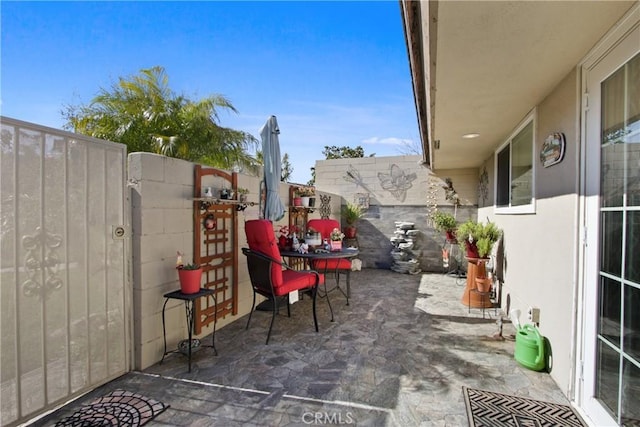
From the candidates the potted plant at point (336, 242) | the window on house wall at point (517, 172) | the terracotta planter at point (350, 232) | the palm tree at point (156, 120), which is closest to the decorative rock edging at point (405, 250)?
the terracotta planter at point (350, 232)

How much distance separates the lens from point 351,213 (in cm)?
716

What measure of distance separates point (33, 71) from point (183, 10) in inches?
126

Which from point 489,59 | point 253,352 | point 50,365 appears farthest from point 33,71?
point 489,59

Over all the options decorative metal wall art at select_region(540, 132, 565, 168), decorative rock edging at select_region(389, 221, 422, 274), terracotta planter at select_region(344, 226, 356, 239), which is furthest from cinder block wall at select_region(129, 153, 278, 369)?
decorative rock edging at select_region(389, 221, 422, 274)

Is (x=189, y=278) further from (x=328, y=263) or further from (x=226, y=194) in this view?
(x=328, y=263)

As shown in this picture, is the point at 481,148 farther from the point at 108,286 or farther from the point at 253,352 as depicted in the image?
the point at 108,286

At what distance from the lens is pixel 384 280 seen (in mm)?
6004

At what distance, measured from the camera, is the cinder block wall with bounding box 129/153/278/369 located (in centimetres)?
238

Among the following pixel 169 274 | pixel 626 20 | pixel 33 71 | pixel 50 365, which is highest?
pixel 33 71

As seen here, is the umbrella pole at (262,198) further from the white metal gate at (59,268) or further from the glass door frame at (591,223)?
the glass door frame at (591,223)

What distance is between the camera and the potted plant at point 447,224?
21.2 ft

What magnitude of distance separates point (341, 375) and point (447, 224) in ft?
16.5

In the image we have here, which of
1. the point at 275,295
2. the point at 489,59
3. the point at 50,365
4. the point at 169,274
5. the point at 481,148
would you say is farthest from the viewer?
the point at 481,148

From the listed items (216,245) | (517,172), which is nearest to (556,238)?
(517,172)
